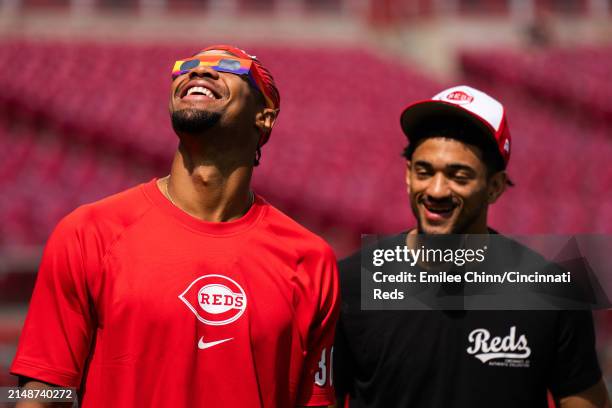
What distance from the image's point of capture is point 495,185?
2.81 meters

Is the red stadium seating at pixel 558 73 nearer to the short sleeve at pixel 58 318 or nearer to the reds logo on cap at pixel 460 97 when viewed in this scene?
the reds logo on cap at pixel 460 97

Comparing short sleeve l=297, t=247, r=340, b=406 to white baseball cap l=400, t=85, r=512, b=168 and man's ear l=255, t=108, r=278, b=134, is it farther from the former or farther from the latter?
white baseball cap l=400, t=85, r=512, b=168

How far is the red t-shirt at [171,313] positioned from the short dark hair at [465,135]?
0.75m

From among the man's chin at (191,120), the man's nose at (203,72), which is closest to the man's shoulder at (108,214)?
the man's chin at (191,120)

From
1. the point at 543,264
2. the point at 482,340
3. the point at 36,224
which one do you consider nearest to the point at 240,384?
the point at 482,340

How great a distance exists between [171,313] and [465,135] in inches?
47.9

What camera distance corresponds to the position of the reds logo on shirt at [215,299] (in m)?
2.12

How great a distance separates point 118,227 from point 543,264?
1.42 metres

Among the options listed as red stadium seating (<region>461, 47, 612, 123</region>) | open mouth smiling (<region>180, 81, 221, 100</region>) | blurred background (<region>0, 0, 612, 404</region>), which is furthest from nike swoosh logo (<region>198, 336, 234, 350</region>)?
red stadium seating (<region>461, 47, 612, 123</region>)

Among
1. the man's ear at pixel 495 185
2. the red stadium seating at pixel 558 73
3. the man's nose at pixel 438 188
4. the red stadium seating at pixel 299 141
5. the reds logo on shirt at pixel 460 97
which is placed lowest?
the man's nose at pixel 438 188

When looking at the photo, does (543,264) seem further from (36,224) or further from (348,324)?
(36,224)

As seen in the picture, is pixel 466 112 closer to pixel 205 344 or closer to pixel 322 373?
pixel 322 373

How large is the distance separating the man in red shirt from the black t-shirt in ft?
0.98

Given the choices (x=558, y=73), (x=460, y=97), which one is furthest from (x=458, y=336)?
(x=558, y=73)
